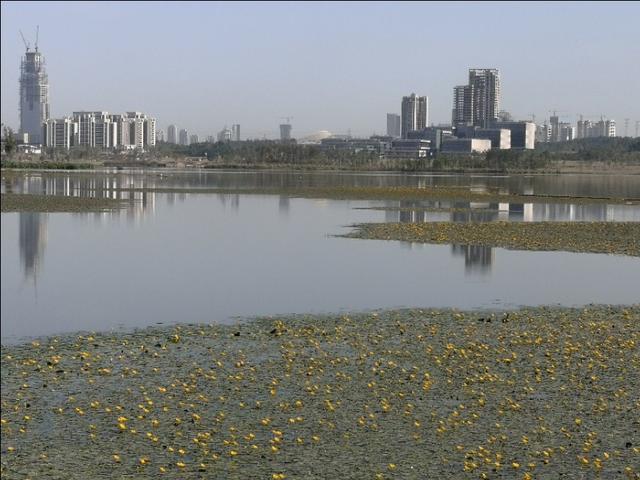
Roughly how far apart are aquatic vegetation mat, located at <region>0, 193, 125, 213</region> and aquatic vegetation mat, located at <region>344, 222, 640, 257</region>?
2257cm

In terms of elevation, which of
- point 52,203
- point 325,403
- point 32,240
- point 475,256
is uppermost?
point 52,203

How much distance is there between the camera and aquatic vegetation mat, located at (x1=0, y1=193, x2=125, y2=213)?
203ft

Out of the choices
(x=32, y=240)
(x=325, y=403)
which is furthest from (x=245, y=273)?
(x=325, y=403)

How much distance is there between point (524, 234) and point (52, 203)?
3760 centimetres

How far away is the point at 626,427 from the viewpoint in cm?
1455

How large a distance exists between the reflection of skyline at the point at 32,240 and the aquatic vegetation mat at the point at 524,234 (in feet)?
52.4

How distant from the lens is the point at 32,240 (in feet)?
139

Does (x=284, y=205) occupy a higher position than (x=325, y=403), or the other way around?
(x=284, y=205)

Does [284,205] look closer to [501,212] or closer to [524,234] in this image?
[501,212]

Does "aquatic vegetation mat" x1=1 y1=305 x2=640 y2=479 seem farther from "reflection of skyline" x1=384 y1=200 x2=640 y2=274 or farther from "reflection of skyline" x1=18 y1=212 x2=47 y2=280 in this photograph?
"reflection of skyline" x1=384 y1=200 x2=640 y2=274

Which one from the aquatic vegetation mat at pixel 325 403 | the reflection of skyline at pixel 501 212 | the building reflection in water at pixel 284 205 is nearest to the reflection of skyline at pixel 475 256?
the aquatic vegetation mat at pixel 325 403

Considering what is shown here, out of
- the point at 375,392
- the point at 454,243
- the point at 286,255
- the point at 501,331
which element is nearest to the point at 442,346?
the point at 501,331

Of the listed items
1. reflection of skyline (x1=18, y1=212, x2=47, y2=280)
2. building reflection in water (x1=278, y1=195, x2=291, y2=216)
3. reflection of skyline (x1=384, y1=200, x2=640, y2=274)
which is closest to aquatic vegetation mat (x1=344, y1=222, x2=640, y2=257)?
reflection of skyline (x1=384, y1=200, x2=640, y2=274)

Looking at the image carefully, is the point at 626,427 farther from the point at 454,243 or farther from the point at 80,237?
the point at 80,237
